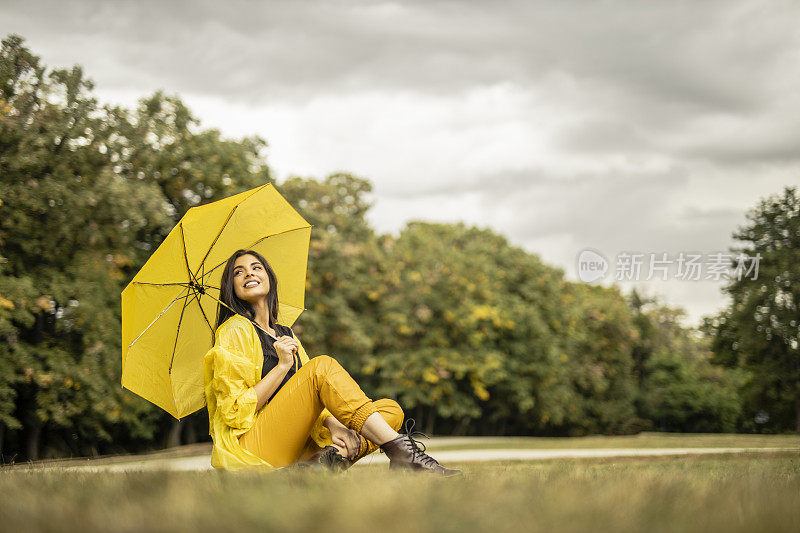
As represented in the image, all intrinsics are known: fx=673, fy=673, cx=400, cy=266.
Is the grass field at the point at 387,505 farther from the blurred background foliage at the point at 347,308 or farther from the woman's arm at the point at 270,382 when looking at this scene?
the blurred background foliage at the point at 347,308

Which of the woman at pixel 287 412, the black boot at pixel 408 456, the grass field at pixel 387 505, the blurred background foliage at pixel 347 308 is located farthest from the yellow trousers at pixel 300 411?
the blurred background foliage at pixel 347 308

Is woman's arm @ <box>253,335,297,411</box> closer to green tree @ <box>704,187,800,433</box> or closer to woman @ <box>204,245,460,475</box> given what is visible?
woman @ <box>204,245,460,475</box>

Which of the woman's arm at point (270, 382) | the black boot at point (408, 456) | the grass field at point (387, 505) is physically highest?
the woman's arm at point (270, 382)

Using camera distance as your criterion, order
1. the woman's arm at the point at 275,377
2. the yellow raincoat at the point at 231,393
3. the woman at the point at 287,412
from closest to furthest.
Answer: the woman at the point at 287,412
the yellow raincoat at the point at 231,393
the woman's arm at the point at 275,377

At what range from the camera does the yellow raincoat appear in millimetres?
3809

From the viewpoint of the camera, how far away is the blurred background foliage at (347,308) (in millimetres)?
11398

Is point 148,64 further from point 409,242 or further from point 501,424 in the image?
point 501,424

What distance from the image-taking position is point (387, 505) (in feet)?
6.57

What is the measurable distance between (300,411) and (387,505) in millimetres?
1903

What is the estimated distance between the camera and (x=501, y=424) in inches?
1001

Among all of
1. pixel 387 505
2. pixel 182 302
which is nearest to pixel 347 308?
pixel 182 302

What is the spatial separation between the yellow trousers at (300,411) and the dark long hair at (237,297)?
76 centimetres

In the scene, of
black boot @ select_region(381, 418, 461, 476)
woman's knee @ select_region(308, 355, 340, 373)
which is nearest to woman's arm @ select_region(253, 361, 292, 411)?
woman's knee @ select_region(308, 355, 340, 373)

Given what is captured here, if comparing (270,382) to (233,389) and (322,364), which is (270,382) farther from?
(322,364)
